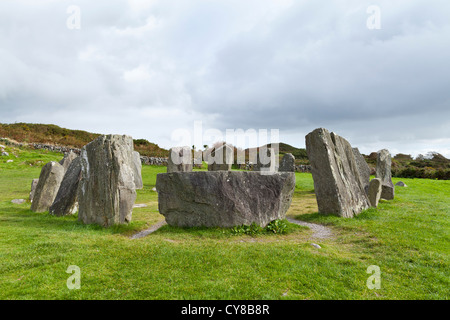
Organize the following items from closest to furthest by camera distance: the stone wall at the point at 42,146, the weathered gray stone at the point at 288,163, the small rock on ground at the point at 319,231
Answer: the small rock on ground at the point at 319,231 < the weathered gray stone at the point at 288,163 < the stone wall at the point at 42,146

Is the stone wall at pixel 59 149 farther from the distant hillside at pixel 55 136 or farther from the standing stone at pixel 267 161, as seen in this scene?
the standing stone at pixel 267 161

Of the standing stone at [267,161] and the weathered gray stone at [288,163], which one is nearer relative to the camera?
the weathered gray stone at [288,163]

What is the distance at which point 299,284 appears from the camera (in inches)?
191

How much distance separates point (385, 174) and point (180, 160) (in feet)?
41.3

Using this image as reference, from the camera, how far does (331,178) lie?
10.8m

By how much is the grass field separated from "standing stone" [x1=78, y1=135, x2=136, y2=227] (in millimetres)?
455

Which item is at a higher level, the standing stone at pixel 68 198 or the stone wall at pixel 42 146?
the stone wall at pixel 42 146

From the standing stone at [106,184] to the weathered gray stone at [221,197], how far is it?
1.19 m

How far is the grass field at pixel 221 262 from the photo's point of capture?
4625mm

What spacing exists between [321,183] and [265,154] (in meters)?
10.2

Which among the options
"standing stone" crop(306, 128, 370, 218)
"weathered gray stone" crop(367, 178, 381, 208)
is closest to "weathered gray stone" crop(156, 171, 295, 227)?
"standing stone" crop(306, 128, 370, 218)
